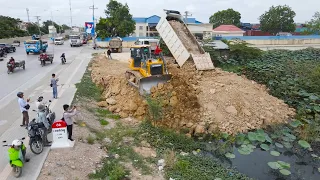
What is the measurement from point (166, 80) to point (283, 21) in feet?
189

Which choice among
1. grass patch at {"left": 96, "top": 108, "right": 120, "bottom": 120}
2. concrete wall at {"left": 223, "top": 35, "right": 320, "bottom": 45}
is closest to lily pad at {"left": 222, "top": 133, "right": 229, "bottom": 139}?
grass patch at {"left": 96, "top": 108, "right": 120, "bottom": 120}

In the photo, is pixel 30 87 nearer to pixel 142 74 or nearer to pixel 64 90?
pixel 64 90

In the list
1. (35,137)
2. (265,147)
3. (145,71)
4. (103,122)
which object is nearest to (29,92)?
(103,122)

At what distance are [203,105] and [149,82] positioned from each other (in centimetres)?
303

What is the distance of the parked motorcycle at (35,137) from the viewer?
24.8ft

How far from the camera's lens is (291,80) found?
57.3ft

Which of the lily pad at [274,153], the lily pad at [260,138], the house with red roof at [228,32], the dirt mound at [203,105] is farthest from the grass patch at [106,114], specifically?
the house with red roof at [228,32]

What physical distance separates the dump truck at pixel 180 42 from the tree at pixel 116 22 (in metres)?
24.0

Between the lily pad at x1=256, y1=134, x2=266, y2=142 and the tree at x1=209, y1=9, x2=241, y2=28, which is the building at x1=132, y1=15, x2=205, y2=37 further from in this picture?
the lily pad at x1=256, y1=134, x2=266, y2=142

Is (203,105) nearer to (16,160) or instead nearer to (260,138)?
(260,138)

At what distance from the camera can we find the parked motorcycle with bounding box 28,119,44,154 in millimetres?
7559

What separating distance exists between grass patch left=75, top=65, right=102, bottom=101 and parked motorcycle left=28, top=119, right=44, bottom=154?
6024mm

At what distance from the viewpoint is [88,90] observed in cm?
1555

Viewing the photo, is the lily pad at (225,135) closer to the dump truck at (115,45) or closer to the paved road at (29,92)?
the paved road at (29,92)
